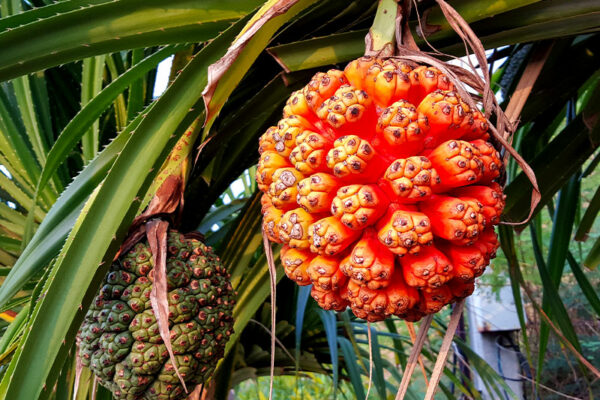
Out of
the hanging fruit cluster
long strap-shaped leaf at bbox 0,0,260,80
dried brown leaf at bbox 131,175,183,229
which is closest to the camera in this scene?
the hanging fruit cluster

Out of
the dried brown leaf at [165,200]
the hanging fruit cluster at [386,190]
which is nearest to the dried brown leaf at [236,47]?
the hanging fruit cluster at [386,190]

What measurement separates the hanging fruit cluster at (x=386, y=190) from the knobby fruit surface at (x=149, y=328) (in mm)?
196

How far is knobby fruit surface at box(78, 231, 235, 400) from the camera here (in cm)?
68

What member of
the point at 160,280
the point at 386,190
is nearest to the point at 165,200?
the point at 160,280

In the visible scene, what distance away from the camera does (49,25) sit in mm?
638

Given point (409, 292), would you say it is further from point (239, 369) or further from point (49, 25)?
point (239, 369)

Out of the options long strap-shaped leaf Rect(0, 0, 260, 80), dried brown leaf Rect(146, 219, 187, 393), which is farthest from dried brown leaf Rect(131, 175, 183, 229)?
long strap-shaped leaf Rect(0, 0, 260, 80)

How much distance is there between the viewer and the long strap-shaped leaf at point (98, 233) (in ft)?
1.76

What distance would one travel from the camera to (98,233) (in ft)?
1.95

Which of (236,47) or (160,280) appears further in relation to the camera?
(160,280)

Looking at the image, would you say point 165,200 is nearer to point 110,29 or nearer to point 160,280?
point 160,280

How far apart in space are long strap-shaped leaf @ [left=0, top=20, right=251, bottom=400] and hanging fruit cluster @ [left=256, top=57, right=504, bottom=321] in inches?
6.2

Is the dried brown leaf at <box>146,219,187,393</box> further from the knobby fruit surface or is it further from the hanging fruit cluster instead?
the hanging fruit cluster

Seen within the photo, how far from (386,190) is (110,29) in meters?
0.43
